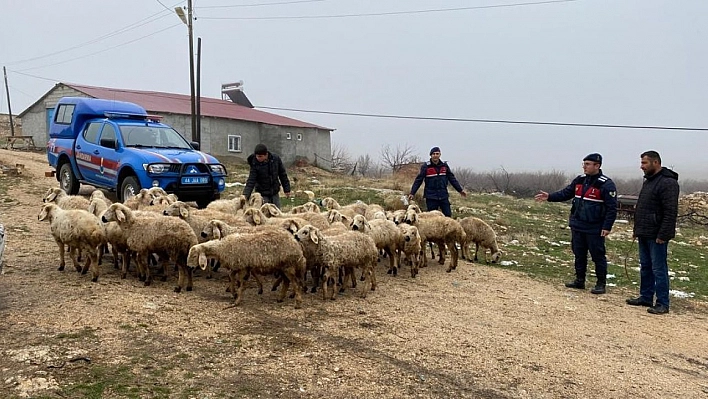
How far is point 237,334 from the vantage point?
6012 mm

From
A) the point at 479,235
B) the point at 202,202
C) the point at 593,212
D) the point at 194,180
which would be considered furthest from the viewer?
the point at 202,202

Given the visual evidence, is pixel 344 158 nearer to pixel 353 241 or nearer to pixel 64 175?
pixel 64 175

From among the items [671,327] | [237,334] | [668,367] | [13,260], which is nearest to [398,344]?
[237,334]

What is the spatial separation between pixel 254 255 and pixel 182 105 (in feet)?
107

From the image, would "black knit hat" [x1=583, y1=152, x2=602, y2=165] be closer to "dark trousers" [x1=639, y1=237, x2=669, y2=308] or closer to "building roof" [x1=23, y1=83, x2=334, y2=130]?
"dark trousers" [x1=639, y1=237, x2=669, y2=308]

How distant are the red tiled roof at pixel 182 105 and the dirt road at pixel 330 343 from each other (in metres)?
26.9

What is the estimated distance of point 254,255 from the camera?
712cm

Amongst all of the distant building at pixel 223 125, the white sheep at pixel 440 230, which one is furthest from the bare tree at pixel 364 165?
the white sheep at pixel 440 230

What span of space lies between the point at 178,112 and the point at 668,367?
→ 3211 centimetres

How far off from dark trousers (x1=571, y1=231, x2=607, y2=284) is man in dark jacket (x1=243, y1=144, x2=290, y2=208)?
5.98 metres

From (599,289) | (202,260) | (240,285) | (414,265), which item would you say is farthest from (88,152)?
(599,289)

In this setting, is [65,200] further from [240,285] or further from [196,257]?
[240,285]

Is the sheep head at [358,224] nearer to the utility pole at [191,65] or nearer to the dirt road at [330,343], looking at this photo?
the dirt road at [330,343]

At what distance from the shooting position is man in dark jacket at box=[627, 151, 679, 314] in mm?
8078
